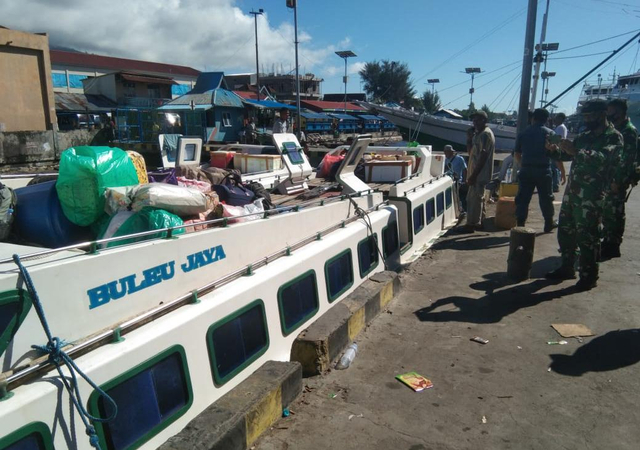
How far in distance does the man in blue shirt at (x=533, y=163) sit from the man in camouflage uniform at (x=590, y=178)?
1.85 meters

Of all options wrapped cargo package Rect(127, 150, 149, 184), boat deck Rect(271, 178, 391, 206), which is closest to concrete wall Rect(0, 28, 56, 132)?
boat deck Rect(271, 178, 391, 206)

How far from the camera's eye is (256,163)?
7.77 meters

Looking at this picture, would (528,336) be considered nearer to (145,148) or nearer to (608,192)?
(608,192)

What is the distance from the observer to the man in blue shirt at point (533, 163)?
295 inches

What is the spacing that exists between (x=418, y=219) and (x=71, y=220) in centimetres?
538

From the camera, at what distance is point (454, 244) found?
→ 8.19 meters

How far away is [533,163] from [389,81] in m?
68.5

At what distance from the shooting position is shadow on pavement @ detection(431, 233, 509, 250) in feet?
26.1

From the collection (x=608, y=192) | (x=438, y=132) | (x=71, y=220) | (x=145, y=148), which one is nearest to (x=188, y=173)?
(x=71, y=220)

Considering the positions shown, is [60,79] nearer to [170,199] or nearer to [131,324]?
[170,199]

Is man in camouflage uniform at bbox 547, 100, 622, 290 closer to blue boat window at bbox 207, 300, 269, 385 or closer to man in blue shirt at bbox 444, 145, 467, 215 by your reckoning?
blue boat window at bbox 207, 300, 269, 385

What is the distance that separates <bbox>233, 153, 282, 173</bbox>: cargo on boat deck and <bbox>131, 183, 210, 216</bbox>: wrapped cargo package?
3.86 meters

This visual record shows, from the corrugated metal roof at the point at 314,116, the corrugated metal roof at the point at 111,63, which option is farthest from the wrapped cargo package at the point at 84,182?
the corrugated metal roof at the point at 111,63

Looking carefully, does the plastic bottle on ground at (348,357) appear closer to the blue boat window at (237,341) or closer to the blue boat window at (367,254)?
the blue boat window at (237,341)
